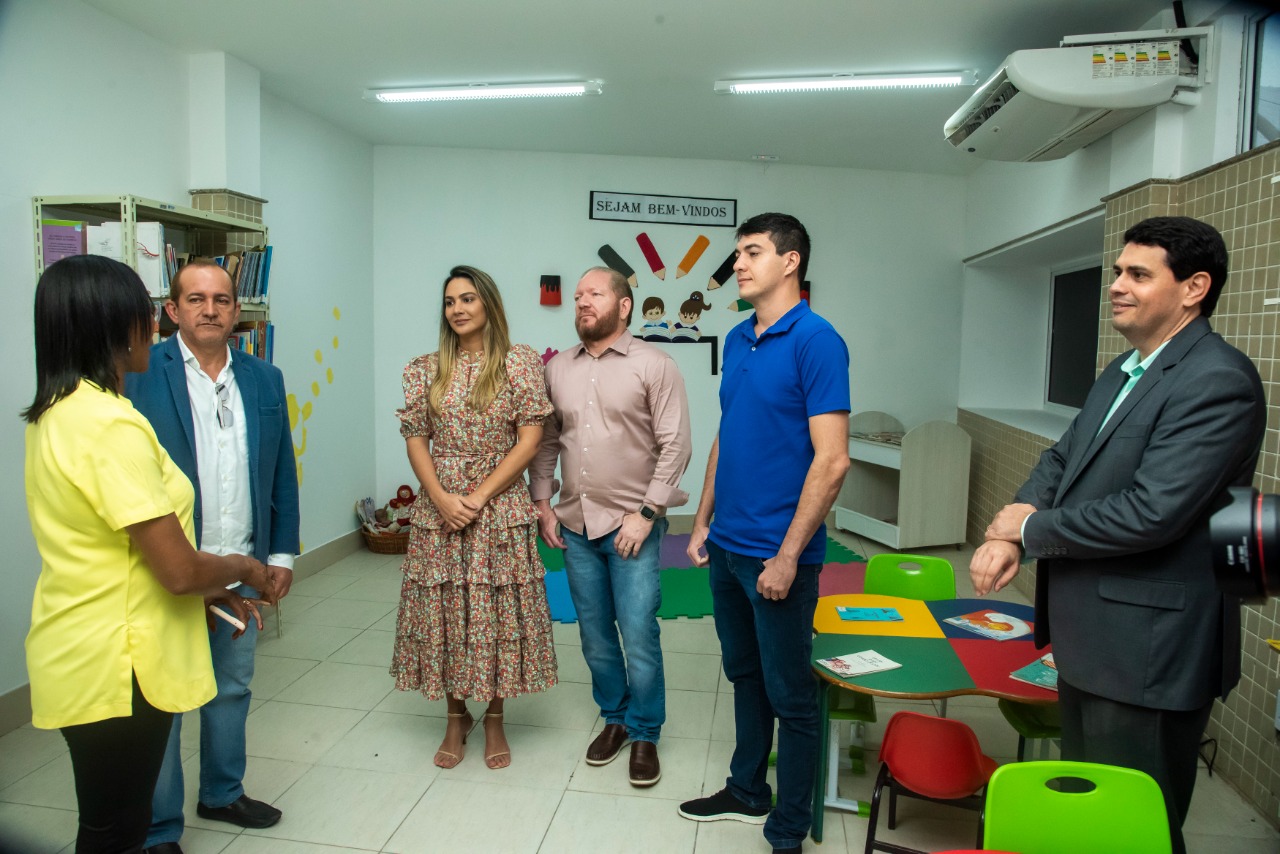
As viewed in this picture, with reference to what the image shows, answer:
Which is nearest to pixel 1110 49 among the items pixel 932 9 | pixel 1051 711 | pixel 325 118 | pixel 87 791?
pixel 932 9

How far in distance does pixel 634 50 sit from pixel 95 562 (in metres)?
3.29

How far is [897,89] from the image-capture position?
4.26 m

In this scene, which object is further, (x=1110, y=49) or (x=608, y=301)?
(x=1110, y=49)

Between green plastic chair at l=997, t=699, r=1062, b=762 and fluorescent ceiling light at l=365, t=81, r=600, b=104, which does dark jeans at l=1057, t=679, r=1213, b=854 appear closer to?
green plastic chair at l=997, t=699, r=1062, b=762

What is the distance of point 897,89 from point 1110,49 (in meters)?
1.31

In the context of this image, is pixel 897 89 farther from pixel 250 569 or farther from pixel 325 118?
pixel 250 569

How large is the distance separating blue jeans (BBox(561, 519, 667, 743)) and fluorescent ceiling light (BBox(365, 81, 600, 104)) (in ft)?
8.89

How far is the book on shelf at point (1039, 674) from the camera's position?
6.60 feet

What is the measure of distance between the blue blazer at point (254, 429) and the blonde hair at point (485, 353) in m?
0.47

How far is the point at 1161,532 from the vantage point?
146cm

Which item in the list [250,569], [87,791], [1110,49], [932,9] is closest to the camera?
[87,791]

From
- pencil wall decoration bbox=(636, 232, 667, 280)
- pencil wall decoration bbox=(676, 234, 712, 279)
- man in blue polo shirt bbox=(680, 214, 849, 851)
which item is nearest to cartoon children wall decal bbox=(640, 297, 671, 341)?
pencil wall decoration bbox=(636, 232, 667, 280)

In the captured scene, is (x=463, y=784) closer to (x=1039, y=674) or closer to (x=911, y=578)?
(x=911, y=578)

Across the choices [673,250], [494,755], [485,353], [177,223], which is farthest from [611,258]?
[494,755]
